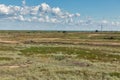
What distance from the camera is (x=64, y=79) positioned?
3041 centimetres

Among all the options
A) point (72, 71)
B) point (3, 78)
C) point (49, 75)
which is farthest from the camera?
point (72, 71)

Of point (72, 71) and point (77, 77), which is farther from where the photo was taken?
point (72, 71)

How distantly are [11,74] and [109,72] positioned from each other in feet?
41.5

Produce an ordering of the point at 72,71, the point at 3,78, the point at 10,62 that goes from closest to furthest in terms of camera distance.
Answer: the point at 3,78, the point at 72,71, the point at 10,62

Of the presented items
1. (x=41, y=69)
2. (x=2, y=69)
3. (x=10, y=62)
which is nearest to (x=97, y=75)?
(x=41, y=69)

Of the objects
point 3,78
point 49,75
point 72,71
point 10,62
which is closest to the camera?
point 3,78

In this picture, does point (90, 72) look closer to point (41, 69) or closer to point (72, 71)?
point (72, 71)

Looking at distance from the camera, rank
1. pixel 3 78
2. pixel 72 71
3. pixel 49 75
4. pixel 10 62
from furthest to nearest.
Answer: pixel 10 62, pixel 72 71, pixel 49 75, pixel 3 78

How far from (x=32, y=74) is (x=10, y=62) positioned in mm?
11622

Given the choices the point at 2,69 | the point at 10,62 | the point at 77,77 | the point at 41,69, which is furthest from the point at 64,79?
the point at 10,62

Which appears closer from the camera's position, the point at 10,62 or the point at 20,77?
the point at 20,77

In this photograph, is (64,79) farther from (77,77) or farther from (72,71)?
(72,71)

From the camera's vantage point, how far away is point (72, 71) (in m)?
34.3

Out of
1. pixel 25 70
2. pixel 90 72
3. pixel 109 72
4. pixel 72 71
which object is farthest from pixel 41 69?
pixel 109 72
